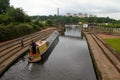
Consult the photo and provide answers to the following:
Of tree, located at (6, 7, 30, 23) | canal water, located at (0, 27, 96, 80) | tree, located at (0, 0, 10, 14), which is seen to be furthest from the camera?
tree, located at (0, 0, 10, 14)

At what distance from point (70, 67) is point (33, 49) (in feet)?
14.7

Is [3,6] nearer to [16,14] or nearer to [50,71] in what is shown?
[16,14]

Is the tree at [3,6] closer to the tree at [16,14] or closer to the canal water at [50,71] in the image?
the tree at [16,14]

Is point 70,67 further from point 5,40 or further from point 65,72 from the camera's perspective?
point 5,40

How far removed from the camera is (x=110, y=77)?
13.8 meters

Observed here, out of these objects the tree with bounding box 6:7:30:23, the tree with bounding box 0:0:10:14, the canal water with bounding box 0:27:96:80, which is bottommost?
the canal water with bounding box 0:27:96:80

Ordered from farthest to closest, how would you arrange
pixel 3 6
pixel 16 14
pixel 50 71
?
pixel 3 6
pixel 16 14
pixel 50 71

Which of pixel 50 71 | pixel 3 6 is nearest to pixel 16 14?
pixel 3 6

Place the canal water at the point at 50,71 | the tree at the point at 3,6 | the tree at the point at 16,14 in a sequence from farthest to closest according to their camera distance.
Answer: the tree at the point at 3,6 < the tree at the point at 16,14 < the canal water at the point at 50,71

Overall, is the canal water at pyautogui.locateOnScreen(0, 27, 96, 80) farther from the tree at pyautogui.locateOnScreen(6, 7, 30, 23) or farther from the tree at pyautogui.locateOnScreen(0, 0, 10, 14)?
the tree at pyautogui.locateOnScreen(0, 0, 10, 14)

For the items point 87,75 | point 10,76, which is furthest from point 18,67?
point 87,75

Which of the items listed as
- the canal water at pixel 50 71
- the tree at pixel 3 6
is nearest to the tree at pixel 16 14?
the tree at pixel 3 6

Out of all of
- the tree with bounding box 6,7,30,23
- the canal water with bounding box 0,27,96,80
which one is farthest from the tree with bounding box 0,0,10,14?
the canal water with bounding box 0,27,96,80

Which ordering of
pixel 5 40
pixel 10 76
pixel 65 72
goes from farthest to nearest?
pixel 5 40
pixel 65 72
pixel 10 76
